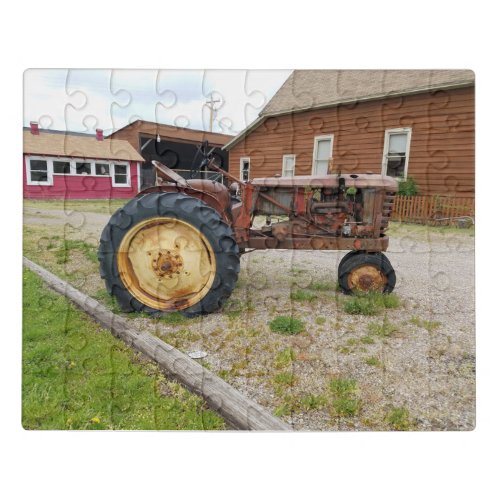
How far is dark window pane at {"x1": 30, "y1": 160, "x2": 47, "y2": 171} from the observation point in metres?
3.05

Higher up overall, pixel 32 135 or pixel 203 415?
pixel 32 135

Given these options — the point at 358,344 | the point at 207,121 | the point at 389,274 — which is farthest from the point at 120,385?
the point at 389,274

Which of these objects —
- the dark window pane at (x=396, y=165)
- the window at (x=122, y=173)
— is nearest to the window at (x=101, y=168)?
the window at (x=122, y=173)

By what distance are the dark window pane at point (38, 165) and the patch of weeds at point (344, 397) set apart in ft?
10.0

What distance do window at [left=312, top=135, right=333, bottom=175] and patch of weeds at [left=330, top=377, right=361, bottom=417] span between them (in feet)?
14.9

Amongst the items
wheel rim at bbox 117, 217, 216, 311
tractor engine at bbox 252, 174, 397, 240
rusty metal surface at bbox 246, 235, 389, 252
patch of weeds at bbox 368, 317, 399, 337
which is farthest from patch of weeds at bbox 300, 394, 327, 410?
tractor engine at bbox 252, 174, 397, 240

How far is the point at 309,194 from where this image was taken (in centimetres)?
342

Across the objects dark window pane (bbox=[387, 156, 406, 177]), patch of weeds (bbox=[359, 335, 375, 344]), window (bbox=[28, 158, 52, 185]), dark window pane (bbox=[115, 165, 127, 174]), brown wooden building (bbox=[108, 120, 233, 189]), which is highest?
dark window pane (bbox=[387, 156, 406, 177])

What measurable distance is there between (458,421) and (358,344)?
84 centimetres

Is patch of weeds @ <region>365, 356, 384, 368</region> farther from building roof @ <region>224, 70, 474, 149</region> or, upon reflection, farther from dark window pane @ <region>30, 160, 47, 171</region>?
dark window pane @ <region>30, 160, 47, 171</region>

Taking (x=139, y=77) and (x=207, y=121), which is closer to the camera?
(x=139, y=77)

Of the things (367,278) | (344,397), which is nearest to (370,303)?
(367,278)

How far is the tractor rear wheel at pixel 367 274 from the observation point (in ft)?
11.2

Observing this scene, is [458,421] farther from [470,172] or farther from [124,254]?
[124,254]
